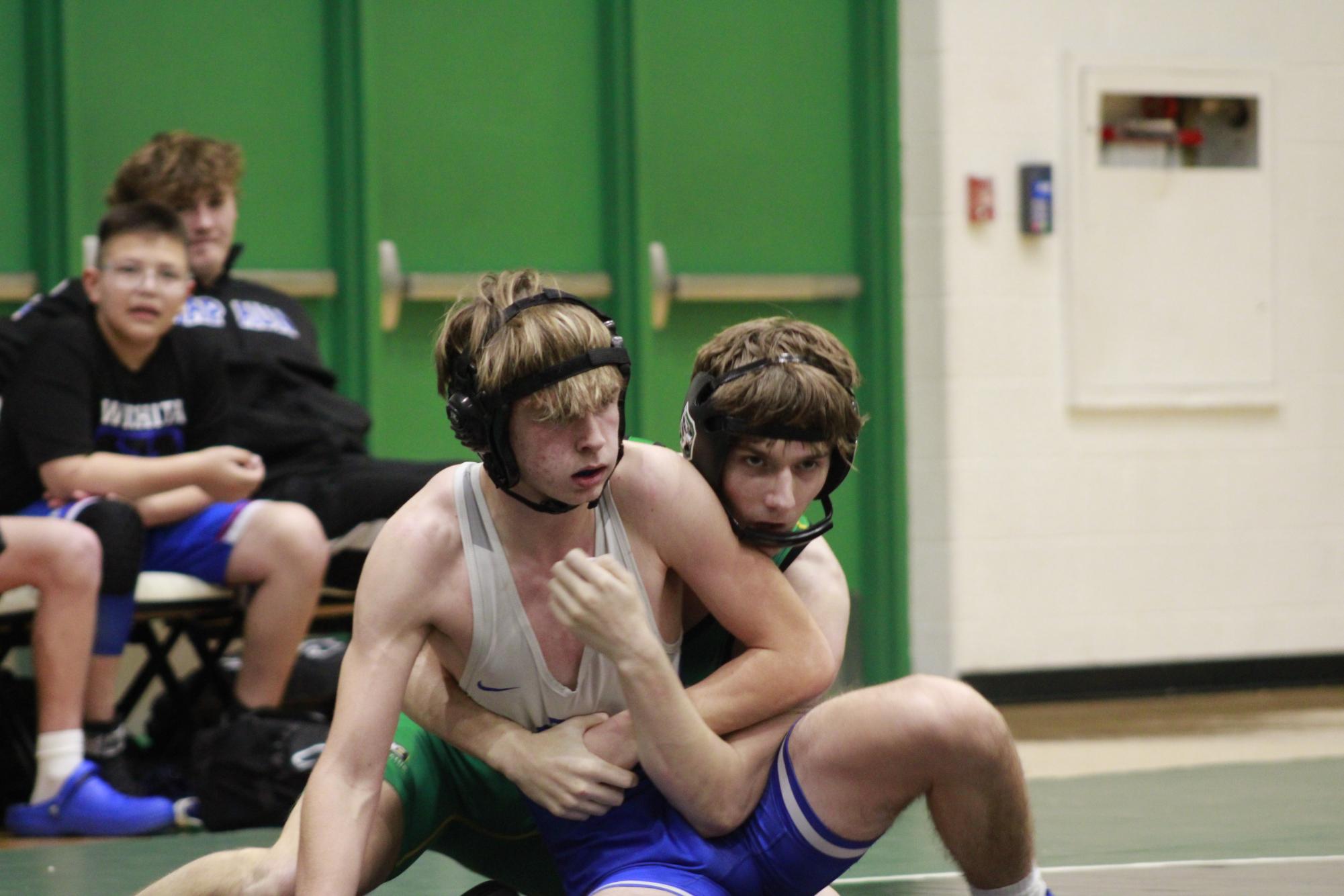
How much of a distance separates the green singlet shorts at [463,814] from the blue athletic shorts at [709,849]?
0.14m

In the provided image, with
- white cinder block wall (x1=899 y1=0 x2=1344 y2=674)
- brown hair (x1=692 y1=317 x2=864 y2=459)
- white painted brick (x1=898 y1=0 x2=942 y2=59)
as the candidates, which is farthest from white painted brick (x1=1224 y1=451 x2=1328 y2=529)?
brown hair (x1=692 y1=317 x2=864 y2=459)

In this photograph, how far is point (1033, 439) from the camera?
17.5 feet

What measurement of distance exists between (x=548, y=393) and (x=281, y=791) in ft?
5.73

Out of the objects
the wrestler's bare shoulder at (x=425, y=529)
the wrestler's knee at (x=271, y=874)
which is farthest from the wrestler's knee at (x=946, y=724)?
the wrestler's knee at (x=271, y=874)

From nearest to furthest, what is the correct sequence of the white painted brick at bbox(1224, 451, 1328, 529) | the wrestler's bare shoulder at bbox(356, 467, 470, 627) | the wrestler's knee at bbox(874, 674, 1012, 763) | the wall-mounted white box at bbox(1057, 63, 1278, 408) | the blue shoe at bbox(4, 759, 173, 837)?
the wrestler's knee at bbox(874, 674, 1012, 763) → the wrestler's bare shoulder at bbox(356, 467, 470, 627) → the blue shoe at bbox(4, 759, 173, 837) → the wall-mounted white box at bbox(1057, 63, 1278, 408) → the white painted brick at bbox(1224, 451, 1328, 529)

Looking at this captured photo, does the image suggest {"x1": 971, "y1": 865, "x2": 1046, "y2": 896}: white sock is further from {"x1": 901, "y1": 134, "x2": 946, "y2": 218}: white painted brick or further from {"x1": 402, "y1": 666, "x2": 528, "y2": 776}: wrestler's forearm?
{"x1": 901, "y1": 134, "x2": 946, "y2": 218}: white painted brick

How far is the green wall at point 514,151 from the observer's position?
461 cm

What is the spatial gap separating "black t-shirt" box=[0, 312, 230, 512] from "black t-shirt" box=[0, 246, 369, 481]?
0.12 metres

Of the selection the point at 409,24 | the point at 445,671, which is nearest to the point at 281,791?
the point at 445,671

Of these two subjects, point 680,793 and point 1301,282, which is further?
point 1301,282

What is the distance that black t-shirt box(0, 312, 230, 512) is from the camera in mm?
3475

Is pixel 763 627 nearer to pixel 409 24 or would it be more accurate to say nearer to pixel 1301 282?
pixel 409 24

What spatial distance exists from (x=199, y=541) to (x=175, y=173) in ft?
2.82

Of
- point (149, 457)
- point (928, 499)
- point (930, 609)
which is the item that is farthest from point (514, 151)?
point (930, 609)
